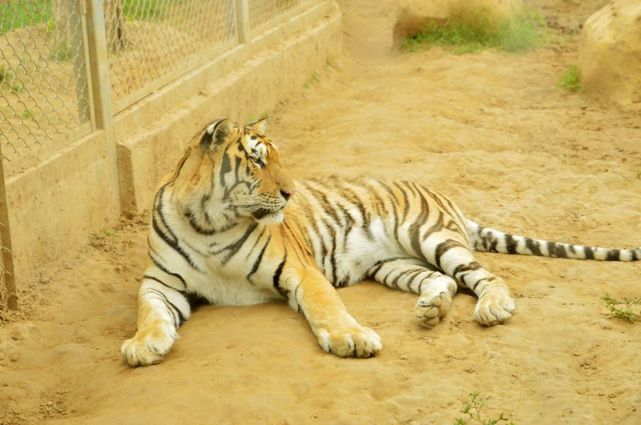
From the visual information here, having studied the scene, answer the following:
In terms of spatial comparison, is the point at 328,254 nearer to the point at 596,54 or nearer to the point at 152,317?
the point at 152,317

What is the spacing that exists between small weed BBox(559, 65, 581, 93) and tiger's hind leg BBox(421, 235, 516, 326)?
4872mm

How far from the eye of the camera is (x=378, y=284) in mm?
5582

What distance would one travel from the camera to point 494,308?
4.74 m

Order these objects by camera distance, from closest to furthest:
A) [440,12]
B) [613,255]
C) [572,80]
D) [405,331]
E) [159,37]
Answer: [405,331] < [613,255] < [159,37] < [572,80] < [440,12]

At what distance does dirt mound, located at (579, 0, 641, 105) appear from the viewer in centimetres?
916

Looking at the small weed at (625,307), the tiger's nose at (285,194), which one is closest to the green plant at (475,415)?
the small weed at (625,307)

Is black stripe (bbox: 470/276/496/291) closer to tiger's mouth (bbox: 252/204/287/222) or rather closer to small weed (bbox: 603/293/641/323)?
small weed (bbox: 603/293/641/323)

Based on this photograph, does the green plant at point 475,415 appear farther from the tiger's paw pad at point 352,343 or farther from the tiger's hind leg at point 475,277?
the tiger's hind leg at point 475,277

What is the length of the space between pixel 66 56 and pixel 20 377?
232 centimetres

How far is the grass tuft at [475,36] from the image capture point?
1158 centimetres

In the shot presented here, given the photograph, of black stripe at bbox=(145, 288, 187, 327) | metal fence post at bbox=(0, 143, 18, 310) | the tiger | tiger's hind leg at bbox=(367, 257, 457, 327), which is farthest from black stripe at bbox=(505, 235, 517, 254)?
metal fence post at bbox=(0, 143, 18, 310)

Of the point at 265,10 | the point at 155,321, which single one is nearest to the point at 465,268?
the point at 155,321

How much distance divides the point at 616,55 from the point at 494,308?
17.2ft

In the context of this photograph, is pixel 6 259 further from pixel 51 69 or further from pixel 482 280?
pixel 482 280
